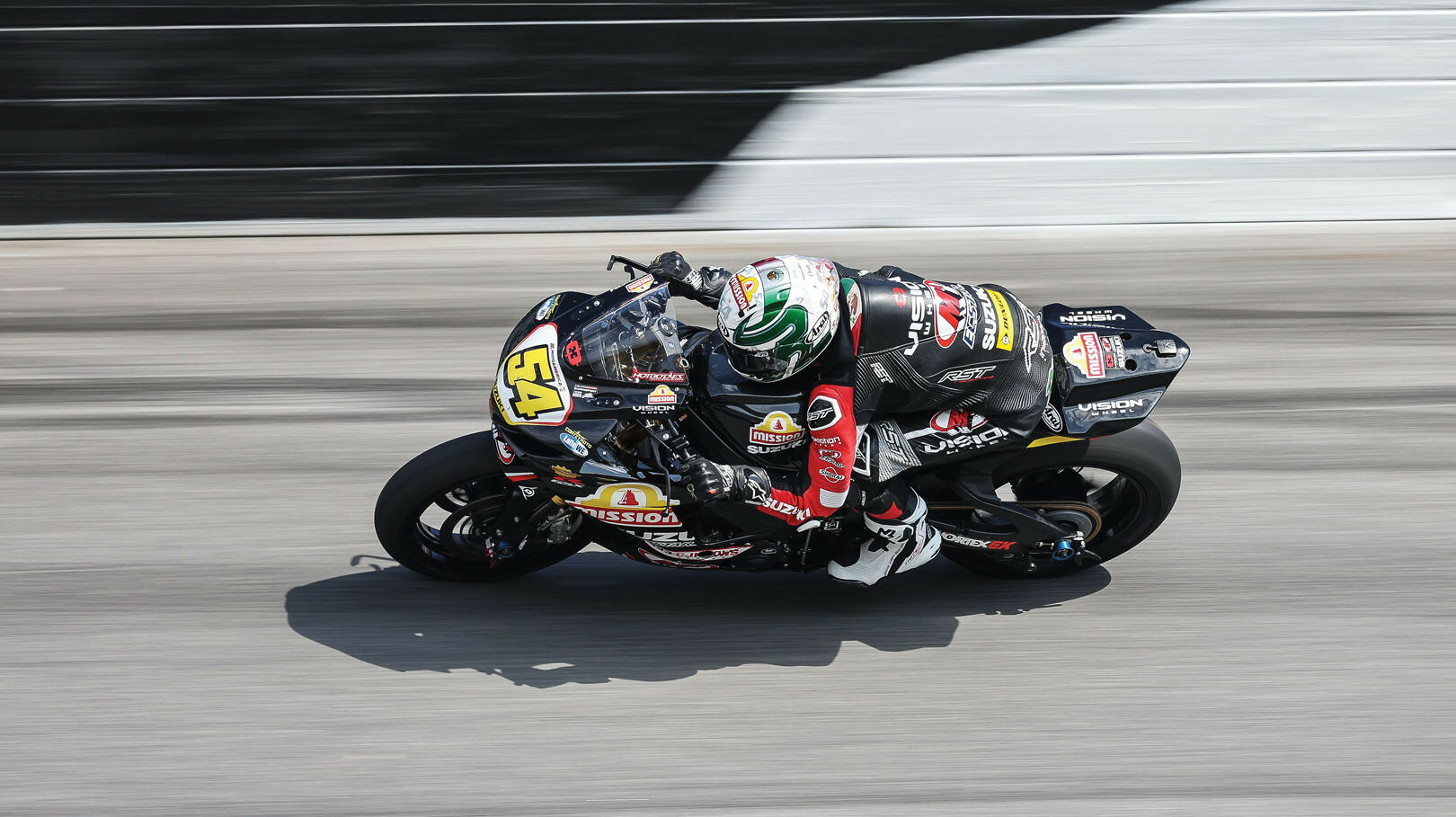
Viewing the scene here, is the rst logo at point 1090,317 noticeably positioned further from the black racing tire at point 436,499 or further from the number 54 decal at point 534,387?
the black racing tire at point 436,499

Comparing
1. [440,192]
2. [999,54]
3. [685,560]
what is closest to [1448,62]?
[999,54]

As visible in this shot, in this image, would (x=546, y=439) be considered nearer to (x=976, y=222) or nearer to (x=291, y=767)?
(x=291, y=767)

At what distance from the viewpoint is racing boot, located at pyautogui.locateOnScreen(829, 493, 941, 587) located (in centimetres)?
461

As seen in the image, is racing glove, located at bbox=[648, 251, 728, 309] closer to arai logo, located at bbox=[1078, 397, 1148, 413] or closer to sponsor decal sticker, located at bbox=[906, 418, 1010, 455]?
sponsor decal sticker, located at bbox=[906, 418, 1010, 455]

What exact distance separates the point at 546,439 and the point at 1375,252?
6464 mm

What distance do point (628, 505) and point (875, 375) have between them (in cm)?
98

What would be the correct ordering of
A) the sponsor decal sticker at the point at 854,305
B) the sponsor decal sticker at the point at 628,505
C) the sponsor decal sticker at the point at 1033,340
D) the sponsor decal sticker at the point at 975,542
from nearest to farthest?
the sponsor decal sticker at the point at 854,305 → the sponsor decal sticker at the point at 628,505 → the sponsor decal sticker at the point at 1033,340 → the sponsor decal sticker at the point at 975,542

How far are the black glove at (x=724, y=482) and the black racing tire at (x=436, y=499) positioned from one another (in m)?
0.82

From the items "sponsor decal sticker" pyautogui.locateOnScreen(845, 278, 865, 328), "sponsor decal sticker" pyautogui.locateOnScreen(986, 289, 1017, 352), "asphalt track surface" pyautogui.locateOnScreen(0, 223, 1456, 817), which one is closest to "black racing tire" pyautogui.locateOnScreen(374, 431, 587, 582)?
"asphalt track surface" pyautogui.locateOnScreen(0, 223, 1456, 817)

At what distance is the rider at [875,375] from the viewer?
13.6ft

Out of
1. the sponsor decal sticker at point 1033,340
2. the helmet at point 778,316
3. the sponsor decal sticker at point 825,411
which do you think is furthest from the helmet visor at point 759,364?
the sponsor decal sticker at point 1033,340

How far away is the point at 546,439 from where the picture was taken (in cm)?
425

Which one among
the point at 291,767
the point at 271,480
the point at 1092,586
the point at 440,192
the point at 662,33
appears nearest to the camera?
the point at 291,767

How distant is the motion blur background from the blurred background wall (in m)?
0.03
